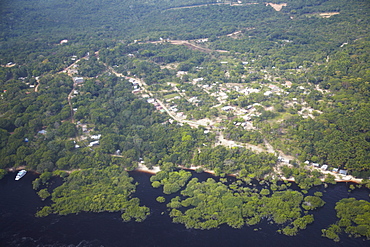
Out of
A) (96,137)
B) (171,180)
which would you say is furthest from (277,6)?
(171,180)

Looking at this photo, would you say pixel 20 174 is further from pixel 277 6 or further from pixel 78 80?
pixel 277 6

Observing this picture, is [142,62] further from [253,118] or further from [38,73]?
[253,118]

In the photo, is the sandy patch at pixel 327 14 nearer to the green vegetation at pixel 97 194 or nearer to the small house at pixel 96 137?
the small house at pixel 96 137

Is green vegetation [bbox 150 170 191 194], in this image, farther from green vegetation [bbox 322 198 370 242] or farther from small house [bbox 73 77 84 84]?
small house [bbox 73 77 84 84]

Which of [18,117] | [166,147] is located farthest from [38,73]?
[166,147]

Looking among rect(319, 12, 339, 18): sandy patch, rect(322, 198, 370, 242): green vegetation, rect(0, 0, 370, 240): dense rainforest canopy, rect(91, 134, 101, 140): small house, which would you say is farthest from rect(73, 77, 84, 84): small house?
rect(319, 12, 339, 18): sandy patch


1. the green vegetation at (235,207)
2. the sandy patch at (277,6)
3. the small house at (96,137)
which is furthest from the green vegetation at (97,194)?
the sandy patch at (277,6)

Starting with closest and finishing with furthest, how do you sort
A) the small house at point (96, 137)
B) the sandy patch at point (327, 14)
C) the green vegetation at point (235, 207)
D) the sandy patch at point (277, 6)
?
the green vegetation at point (235, 207) → the small house at point (96, 137) → the sandy patch at point (327, 14) → the sandy patch at point (277, 6)
